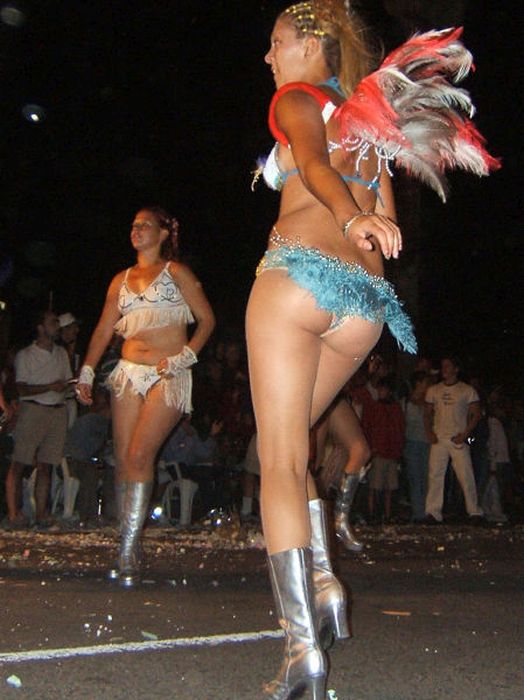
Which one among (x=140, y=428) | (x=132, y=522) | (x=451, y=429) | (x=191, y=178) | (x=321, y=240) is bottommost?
(x=132, y=522)

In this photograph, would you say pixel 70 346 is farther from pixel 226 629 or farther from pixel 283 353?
pixel 283 353

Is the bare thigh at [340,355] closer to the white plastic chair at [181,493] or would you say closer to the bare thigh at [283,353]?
the bare thigh at [283,353]

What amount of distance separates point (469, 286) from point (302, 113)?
2342cm

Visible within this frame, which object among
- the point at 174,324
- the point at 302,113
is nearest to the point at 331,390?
the point at 302,113

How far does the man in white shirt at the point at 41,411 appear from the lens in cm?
1025

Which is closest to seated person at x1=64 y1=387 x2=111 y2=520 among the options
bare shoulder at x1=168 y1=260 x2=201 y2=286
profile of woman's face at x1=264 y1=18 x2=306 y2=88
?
bare shoulder at x1=168 y1=260 x2=201 y2=286

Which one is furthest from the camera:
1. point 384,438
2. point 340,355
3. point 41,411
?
point 384,438

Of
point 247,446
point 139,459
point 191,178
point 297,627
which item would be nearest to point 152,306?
point 139,459

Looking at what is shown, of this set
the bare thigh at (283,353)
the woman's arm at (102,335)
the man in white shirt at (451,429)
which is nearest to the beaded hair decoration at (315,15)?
the bare thigh at (283,353)

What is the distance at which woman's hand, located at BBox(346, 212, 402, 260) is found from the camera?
2.96 m

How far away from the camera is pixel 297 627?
3211 millimetres

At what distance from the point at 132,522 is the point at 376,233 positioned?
3.37 meters

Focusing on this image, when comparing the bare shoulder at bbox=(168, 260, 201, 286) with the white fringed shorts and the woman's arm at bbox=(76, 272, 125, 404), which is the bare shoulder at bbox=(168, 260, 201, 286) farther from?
the white fringed shorts

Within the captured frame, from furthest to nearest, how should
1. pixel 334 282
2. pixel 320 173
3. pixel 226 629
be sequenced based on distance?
pixel 226 629
pixel 334 282
pixel 320 173
